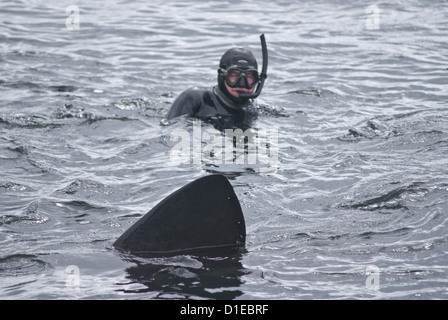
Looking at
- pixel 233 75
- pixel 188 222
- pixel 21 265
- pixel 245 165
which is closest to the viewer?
pixel 21 265

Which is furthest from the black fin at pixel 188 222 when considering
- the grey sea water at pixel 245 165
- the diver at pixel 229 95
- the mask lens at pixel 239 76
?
the mask lens at pixel 239 76

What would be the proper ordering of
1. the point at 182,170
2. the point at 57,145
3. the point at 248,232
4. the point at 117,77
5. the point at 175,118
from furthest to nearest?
the point at 117,77 → the point at 175,118 → the point at 57,145 → the point at 182,170 → the point at 248,232

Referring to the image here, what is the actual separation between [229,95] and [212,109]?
0.90 feet

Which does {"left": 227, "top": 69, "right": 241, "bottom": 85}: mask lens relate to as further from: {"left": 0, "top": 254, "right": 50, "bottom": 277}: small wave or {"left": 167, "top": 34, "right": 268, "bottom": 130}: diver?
{"left": 0, "top": 254, "right": 50, "bottom": 277}: small wave

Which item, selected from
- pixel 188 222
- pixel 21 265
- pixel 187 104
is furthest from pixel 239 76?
pixel 21 265

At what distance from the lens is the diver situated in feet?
29.6

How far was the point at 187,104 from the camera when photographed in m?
9.14

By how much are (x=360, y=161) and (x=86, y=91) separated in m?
4.45

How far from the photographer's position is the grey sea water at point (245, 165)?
17.4 ft

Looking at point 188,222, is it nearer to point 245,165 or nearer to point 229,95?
point 245,165
